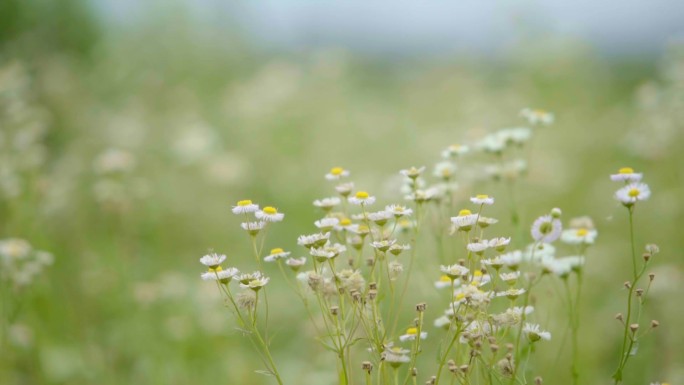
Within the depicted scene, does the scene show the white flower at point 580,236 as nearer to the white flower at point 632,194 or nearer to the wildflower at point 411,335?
the white flower at point 632,194

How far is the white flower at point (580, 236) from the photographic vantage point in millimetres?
1381

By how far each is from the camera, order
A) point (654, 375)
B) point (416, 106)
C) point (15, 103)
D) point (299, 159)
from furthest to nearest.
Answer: point (416, 106) → point (299, 159) → point (15, 103) → point (654, 375)

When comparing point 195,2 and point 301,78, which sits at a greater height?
point 195,2

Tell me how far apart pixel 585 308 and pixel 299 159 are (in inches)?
71.5

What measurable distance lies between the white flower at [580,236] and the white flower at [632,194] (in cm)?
10

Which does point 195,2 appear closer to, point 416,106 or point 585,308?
point 416,106

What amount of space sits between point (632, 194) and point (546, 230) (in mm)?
172

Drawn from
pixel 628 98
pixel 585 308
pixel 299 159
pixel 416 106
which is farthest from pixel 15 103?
pixel 628 98

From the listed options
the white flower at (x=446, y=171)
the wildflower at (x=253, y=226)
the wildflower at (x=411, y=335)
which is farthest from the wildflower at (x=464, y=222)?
the white flower at (x=446, y=171)

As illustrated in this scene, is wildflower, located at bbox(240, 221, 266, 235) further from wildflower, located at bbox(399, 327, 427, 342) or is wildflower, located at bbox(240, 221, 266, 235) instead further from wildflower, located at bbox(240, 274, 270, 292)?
wildflower, located at bbox(399, 327, 427, 342)

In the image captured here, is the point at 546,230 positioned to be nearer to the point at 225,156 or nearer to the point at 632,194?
the point at 632,194

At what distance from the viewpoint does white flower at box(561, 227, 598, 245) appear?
138 cm

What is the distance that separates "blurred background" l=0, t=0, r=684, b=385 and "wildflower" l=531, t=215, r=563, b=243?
324mm

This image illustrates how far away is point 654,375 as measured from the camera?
2.35 metres
